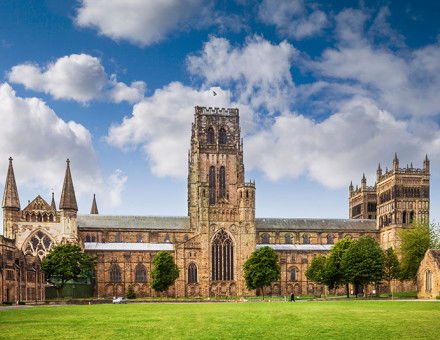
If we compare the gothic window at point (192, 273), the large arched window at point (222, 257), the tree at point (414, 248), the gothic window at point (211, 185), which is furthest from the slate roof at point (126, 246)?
the tree at point (414, 248)

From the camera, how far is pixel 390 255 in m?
114

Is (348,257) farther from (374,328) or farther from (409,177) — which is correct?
(374,328)

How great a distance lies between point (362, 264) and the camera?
335ft

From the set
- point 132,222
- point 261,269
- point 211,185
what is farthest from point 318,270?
point 132,222

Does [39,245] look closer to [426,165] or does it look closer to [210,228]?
[210,228]

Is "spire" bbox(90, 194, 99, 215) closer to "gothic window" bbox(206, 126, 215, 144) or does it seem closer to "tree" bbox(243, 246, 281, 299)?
"gothic window" bbox(206, 126, 215, 144)

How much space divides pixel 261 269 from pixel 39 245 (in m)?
44.9

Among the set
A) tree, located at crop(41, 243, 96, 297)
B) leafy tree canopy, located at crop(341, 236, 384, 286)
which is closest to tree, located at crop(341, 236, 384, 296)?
leafy tree canopy, located at crop(341, 236, 384, 286)

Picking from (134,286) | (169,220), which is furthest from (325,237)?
(134,286)

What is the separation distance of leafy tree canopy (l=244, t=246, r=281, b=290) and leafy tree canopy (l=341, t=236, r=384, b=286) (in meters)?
16.8

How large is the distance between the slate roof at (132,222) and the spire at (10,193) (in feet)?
59.5

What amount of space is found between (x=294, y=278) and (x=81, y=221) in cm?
4993

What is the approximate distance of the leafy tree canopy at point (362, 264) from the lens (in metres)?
102

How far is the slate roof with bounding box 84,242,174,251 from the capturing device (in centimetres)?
13000
